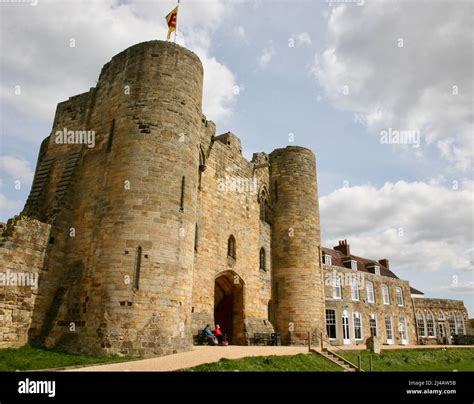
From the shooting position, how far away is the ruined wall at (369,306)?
2809 cm

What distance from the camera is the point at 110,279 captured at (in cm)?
1141

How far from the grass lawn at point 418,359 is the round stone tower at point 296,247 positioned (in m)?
3.28

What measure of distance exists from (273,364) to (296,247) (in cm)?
1024

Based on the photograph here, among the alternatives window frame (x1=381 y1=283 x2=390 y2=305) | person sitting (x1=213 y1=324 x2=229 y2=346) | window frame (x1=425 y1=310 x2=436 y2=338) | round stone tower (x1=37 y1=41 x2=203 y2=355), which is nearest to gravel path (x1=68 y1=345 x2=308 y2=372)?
round stone tower (x1=37 y1=41 x2=203 y2=355)

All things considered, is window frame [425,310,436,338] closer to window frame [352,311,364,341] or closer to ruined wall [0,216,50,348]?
window frame [352,311,364,341]

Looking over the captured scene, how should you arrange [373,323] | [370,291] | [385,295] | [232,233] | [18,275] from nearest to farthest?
1. [18,275]
2. [232,233]
3. [373,323]
4. [370,291]
5. [385,295]

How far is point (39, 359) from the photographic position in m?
9.92

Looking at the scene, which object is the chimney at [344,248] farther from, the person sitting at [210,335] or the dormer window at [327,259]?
the person sitting at [210,335]

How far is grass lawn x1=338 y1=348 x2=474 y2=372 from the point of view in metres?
17.5

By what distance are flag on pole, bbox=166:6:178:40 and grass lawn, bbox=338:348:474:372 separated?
1465cm

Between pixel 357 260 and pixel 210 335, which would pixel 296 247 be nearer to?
pixel 210 335

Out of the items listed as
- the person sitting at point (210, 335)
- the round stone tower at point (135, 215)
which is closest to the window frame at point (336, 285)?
the person sitting at point (210, 335)

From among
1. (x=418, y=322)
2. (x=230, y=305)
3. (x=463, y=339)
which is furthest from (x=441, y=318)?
Result: (x=230, y=305)
